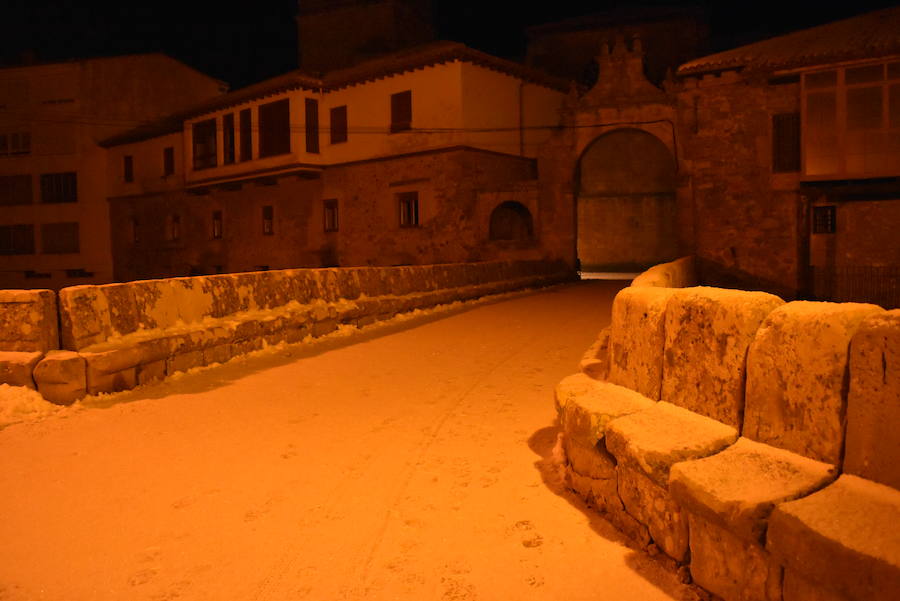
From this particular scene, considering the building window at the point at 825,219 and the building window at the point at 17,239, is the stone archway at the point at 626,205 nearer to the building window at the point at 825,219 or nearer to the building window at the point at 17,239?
the building window at the point at 825,219

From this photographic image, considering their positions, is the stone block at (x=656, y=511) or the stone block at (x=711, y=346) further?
the stone block at (x=711, y=346)

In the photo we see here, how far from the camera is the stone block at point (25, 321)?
6109 mm

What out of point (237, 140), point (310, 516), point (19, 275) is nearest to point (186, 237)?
point (237, 140)

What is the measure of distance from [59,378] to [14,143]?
3932 cm

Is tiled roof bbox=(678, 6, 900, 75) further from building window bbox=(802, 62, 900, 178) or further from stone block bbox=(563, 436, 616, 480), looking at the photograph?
stone block bbox=(563, 436, 616, 480)

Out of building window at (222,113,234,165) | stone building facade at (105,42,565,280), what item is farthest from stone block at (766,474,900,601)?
building window at (222,113,234,165)

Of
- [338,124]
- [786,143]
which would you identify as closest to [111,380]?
[786,143]

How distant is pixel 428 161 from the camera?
2444cm

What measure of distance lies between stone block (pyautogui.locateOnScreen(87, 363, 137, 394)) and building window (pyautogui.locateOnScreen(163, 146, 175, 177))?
97.3 feet

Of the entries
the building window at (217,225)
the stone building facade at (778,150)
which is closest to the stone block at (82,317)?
the stone building facade at (778,150)

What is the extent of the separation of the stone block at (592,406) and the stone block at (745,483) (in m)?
0.79

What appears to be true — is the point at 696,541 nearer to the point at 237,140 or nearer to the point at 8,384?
the point at 8,384

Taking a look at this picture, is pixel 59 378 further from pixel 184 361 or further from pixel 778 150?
pixel 778 150

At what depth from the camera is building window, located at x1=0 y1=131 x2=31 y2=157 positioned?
37625 millimetres
